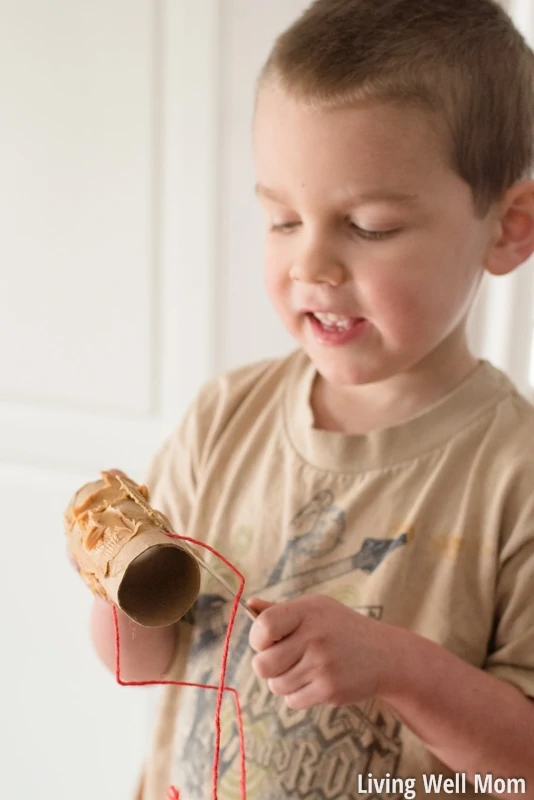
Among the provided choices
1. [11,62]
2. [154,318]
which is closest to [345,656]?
[154,318]

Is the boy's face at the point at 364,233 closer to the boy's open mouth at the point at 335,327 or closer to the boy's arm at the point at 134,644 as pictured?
the boy's open mouth at the point at 335,327

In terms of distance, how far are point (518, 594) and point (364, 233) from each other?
30cm

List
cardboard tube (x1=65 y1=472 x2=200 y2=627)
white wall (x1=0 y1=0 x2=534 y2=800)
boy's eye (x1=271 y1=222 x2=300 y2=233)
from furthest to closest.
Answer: white wall (x1=0 y1=0 x2=534 y2=800)
boy's eye (x1=271 y1=222 x2=300 y2=233)
cardboard tube (x1=65 y1=472 x2=200 y2=627)

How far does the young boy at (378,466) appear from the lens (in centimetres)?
65

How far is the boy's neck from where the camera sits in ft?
2.53

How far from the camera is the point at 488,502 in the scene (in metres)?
0.72

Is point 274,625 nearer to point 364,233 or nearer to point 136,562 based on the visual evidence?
point 136,562

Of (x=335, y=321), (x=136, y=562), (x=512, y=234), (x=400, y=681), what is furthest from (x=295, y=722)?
(x=512, y=234)

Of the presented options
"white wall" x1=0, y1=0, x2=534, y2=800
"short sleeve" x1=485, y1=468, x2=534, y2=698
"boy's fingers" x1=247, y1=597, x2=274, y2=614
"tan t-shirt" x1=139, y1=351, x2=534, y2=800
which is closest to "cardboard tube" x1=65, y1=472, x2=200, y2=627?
"boy's fingers" x1=247, y1=597, x2=274, y2=614

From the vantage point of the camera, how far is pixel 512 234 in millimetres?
741

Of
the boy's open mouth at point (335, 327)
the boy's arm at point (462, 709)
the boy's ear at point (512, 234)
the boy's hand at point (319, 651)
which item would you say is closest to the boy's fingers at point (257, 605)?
the boy's hand at point (319, 651)

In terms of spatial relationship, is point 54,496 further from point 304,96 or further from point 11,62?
point 304,96

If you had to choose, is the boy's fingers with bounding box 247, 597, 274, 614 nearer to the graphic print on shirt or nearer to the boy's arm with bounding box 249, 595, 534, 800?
the boy's arm with bounding box 249, 595, 534, 800

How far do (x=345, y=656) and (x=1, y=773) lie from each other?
3.11 feet
